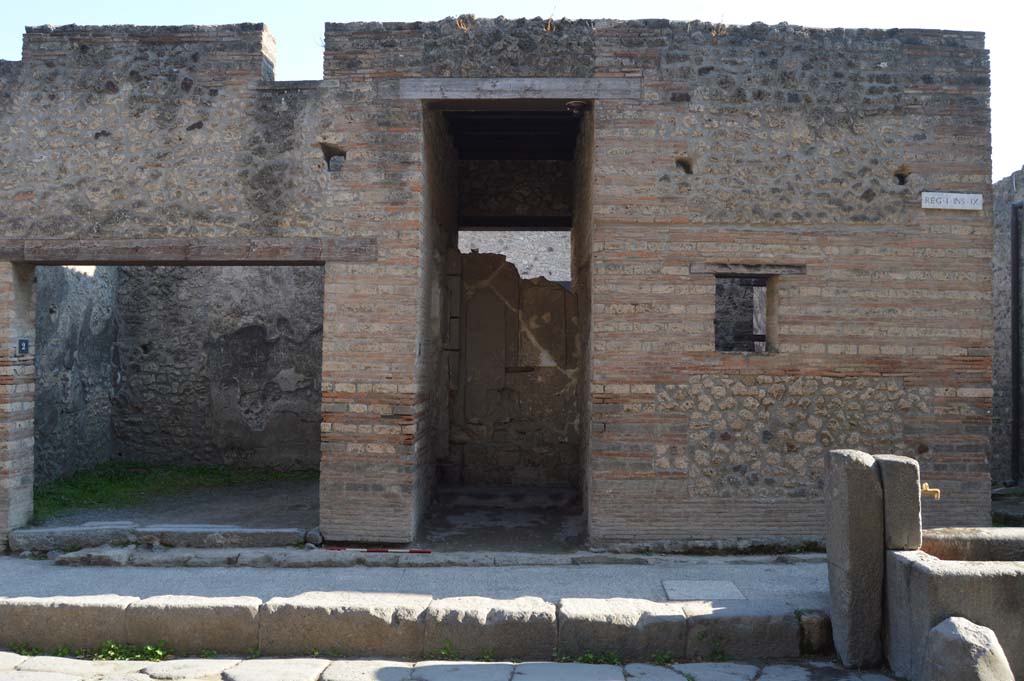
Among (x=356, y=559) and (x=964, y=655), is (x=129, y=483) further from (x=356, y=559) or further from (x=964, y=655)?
(x=964, y=655)

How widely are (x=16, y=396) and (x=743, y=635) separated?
5887mm

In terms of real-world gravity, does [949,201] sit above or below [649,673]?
above

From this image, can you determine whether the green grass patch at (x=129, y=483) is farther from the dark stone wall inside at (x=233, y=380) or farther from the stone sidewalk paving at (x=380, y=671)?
the stone sidewalk paving at (x=380, y=671)

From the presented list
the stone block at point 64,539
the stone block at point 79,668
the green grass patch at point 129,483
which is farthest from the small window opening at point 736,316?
the stone block at point 79,668

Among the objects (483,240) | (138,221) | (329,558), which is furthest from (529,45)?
(483,240)

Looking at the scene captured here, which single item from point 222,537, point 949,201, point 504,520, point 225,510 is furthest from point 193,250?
point 949,201

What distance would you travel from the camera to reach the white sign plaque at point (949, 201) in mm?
6691

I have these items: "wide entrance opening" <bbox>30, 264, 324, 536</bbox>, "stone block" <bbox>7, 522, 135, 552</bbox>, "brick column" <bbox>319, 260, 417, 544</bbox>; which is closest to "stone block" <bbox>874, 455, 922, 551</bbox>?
"brick column" <bbox>319, 260, 417, 544</bbox>

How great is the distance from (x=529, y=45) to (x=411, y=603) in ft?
14.4

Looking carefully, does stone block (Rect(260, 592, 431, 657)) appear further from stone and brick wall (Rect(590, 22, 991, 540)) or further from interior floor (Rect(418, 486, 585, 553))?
stone and brick wall (Rect(590, 22, 991, 540))

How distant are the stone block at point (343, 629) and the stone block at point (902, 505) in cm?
267

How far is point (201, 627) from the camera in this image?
16.2 feet

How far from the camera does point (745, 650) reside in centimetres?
482

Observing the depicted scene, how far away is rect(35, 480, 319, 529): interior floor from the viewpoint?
7438 mm
